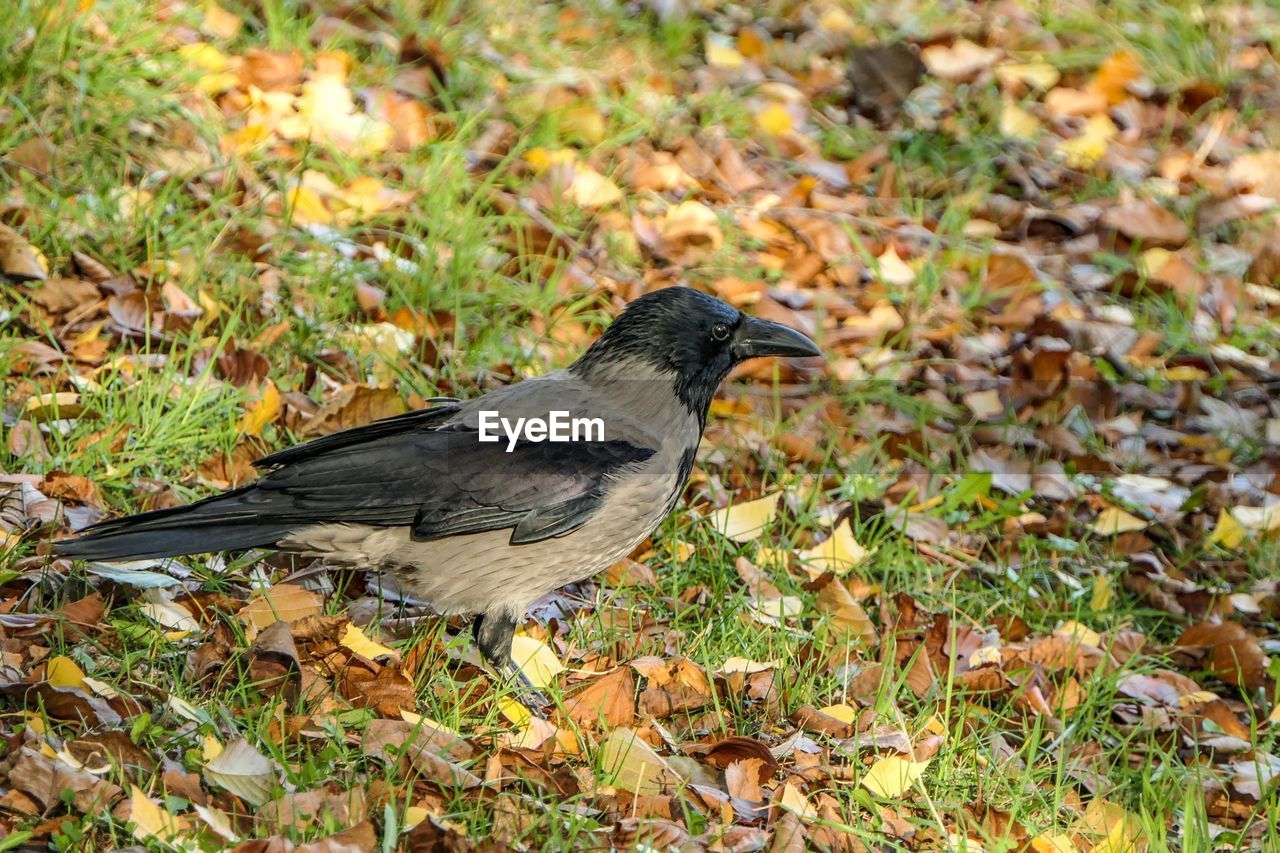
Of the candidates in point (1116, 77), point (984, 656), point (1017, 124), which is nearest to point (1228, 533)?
point (984, 656)

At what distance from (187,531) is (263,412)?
936 mm

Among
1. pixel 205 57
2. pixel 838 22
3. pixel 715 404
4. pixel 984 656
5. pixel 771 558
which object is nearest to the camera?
pixel 984 656

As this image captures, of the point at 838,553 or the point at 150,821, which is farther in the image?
the point at 838,553

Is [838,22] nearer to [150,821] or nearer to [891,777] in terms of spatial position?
[891,777]

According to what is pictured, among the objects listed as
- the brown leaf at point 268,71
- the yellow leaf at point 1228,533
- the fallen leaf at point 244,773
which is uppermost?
the brown leaf at point 268,71

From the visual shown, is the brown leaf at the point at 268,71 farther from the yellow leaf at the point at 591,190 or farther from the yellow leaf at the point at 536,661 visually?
the yellow leaf at the point at 536,661

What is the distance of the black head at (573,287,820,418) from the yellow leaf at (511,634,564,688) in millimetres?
749

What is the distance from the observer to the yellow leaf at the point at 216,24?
5.70 metres

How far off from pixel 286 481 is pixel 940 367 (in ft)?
9.29

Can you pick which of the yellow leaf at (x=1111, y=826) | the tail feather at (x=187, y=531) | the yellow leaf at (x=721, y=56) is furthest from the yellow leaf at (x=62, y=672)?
the yellow leaf at (x=721, y=56)

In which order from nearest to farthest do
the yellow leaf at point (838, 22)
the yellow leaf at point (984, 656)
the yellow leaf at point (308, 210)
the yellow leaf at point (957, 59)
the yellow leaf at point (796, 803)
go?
the yellow leaf at point (796, 803) → the yellow leaf at point (984, 656) → the yellow leaf at point (308, 210) → the yellow leaf at point (957, 59) → the yellow leaf at point (838, 22)

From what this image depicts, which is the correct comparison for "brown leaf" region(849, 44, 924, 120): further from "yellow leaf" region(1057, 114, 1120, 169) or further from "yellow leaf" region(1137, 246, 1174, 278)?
"yellow leaf" region(1137, 246, 1174, 278)

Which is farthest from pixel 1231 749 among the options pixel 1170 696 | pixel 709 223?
pixel 709 223

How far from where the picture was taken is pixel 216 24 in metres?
5.71
